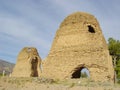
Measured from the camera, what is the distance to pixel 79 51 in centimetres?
2067

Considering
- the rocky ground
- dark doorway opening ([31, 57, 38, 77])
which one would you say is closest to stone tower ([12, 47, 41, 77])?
dark doorway opening ([31, 57, 38, 77])

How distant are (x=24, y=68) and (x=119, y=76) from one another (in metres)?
14.5

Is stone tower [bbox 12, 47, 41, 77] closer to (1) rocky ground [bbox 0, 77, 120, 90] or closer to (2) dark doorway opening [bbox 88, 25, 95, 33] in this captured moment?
(1) rocky ground [bbox 0, 77, 120, 90]

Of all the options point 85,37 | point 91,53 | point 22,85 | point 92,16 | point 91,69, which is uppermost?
point 92,16

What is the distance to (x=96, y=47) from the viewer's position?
20.1 meters

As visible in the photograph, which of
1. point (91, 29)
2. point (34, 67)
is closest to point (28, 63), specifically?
point (34, 67)

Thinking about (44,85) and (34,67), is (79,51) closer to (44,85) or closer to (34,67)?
(44,85)

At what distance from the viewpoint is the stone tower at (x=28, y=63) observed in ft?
104

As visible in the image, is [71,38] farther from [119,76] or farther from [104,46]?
[119,76]

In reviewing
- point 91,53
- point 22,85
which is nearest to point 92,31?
point 91,53

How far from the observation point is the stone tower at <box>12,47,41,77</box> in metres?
31.5

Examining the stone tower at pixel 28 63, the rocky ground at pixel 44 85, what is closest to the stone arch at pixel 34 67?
the stone tower at pixel 28 63

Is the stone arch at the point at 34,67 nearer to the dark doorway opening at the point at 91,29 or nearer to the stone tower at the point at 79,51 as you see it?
the stone tower at the point at 79,51

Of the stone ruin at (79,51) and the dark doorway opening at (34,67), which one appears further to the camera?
the dark doorway opening at (34,67)
